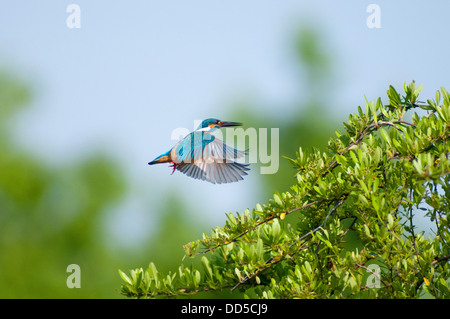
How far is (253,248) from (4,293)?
1271cm

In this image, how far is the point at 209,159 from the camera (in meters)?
3.50

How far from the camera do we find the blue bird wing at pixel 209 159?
11.3 ft

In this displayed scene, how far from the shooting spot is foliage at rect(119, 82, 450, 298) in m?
2.46

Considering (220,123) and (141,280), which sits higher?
(220,123)

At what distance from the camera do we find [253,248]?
8.41 ft

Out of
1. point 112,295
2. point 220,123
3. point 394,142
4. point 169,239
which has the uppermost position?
point 220,123

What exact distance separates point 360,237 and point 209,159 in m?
1.24

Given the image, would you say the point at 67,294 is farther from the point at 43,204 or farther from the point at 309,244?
the point at 309,244

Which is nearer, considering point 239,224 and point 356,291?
point 356,291

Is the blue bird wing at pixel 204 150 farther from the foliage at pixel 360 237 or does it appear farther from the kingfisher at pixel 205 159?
the foliage at pixel 360 237

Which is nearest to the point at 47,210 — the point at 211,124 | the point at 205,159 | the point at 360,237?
the point at 211,124

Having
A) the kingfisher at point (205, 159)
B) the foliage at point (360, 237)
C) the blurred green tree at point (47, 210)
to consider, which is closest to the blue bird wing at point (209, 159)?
the kingfisher at point (205, 159)

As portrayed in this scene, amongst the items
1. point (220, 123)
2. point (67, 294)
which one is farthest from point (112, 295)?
point (220, 123)

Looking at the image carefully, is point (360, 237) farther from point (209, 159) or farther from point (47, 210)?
point (47, 210)
